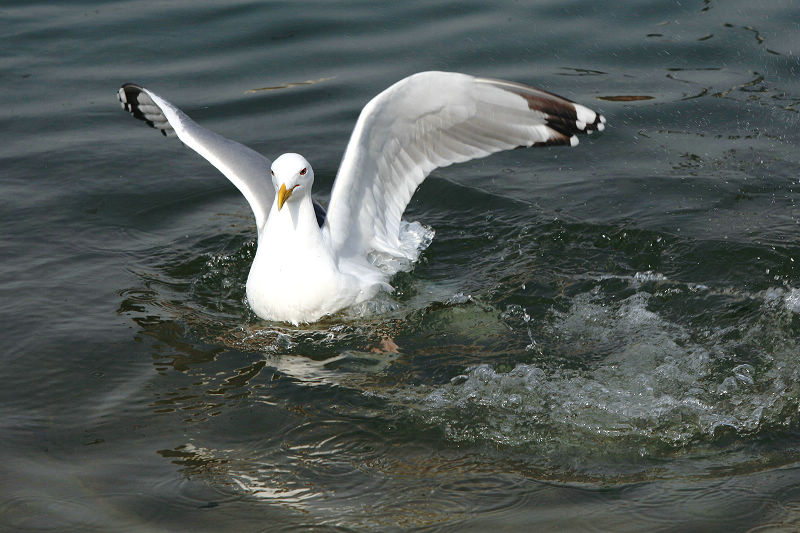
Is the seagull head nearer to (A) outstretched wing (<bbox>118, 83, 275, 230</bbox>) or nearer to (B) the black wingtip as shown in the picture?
(A) outstretched wing (<bbox>118, 83, 275, 230</bbox>)

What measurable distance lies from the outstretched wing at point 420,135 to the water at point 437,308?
515 millimetres

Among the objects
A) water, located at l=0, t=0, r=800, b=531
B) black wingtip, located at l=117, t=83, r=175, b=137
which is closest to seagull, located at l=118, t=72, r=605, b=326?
water, located at l=0, t=0, r=800, b=531

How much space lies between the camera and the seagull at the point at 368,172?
6188 mm

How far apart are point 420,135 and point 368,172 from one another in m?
0.42

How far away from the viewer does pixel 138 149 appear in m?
9.08

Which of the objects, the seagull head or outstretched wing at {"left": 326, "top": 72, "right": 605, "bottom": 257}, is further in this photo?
outstretched wing at {"left": 326, "top": 72, "right": 605, "bottom": 257}

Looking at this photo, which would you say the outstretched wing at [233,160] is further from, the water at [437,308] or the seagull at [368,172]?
the water at [437,308]

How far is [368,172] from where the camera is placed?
6598mm

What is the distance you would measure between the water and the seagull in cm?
24

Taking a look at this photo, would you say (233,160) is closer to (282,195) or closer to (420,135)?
(282,195)

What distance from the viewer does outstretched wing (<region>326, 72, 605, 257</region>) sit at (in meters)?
6.22

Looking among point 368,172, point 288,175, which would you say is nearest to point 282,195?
point 288,175

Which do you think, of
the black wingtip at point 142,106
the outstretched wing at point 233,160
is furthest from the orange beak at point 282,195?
the black wingtip at point 142,106

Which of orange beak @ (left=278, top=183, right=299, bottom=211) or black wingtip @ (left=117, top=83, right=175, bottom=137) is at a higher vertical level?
black wingtip @ (left=117, top=83, right=175, bottom=137)
